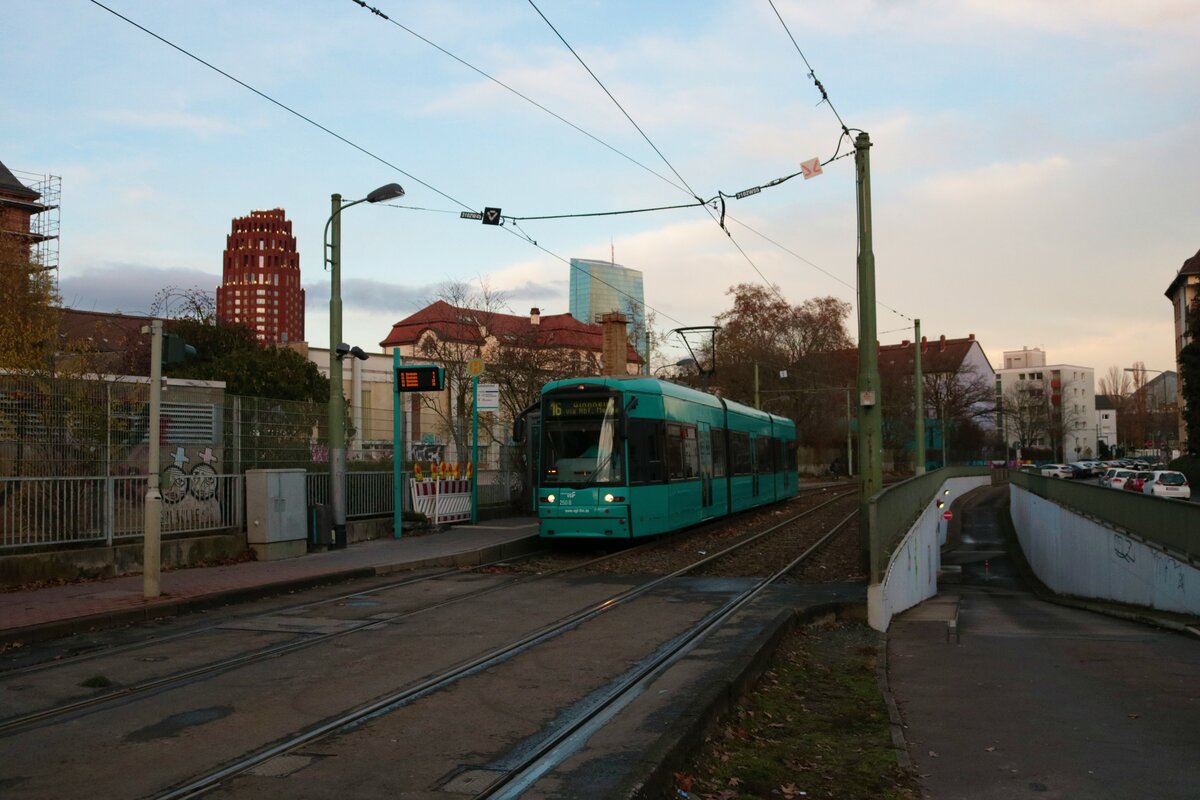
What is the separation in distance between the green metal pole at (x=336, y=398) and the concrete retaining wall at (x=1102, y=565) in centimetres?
1393

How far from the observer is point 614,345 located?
1540 inches

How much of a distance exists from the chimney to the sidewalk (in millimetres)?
17244

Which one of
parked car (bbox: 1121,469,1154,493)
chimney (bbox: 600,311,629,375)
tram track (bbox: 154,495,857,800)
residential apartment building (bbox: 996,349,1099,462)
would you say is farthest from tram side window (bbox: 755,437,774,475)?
residential apartment building (bbox: 996,349,1099,462)

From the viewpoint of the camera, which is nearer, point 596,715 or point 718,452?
point 596,715

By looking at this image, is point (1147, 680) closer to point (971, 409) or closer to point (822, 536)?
point (822, 536)

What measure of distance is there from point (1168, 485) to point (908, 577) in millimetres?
37880

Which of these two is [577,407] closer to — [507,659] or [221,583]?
[221,583]

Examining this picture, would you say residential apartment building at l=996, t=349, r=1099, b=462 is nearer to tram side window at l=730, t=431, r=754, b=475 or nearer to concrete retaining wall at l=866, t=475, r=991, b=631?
tram side window at l=730, t=431, r=754, b=475

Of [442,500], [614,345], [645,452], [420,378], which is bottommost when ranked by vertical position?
[442,500]

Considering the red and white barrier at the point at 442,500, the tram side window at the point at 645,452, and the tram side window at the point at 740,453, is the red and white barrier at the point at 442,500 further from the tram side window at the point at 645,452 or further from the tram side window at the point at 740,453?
the tram side window at the point at 740,453

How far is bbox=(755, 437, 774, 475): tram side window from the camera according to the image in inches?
1248

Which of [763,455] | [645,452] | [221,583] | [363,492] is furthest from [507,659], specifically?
[763,455]

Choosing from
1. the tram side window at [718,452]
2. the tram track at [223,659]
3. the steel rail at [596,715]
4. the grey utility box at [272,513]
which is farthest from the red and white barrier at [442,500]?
the steel rail at [596,715]

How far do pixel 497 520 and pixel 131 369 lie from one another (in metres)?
16.8
